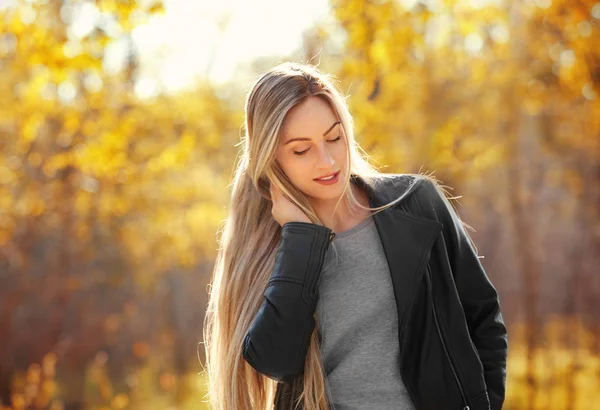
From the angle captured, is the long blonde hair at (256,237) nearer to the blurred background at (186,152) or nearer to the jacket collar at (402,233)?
the jacket collar at (402,233)

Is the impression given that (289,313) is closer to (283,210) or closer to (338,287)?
(338,287)

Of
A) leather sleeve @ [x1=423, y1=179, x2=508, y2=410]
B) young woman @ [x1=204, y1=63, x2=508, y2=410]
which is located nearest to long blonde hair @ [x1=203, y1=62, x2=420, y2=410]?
young woman @ [x1=204, y1=63, x2=508, y2=410]

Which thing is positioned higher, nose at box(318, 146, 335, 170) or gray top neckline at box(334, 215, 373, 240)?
nose at box(318, 146, 335, 170)

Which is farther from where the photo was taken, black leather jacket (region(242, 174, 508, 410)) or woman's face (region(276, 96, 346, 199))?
woman's face (region(276, 96, 346, 199))

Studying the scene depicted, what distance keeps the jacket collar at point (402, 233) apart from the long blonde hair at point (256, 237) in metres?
0.05

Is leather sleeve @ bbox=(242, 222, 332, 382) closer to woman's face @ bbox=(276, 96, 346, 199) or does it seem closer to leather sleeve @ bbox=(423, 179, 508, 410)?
woman's face @ bbox=(276, 96, 346, 199)

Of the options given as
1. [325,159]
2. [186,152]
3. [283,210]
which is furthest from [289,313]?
[186,152]

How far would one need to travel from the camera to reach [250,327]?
2.80 metres

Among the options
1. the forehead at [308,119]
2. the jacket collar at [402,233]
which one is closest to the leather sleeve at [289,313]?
the jacket collar at [402,233]

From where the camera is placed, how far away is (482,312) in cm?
291

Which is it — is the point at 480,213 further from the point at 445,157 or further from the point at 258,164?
the point at 258,164

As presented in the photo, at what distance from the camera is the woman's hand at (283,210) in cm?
293

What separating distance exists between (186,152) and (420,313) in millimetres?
5959

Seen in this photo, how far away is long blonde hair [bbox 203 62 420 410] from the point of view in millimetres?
2842
